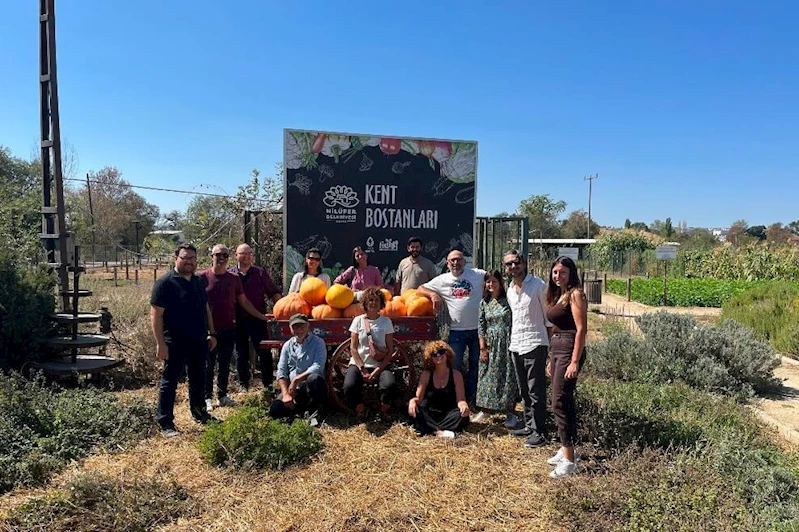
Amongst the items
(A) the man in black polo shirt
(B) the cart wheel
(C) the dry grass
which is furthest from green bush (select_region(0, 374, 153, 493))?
(B) the cart wheel

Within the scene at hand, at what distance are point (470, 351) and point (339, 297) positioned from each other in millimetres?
1337

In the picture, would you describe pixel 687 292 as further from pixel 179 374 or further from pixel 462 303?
pixel 179 374

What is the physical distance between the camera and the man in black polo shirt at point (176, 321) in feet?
15.3

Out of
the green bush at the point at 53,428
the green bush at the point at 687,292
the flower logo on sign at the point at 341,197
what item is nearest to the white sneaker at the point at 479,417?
the green bush at the point at 53,428

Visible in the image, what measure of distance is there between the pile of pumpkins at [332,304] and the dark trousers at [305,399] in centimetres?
63

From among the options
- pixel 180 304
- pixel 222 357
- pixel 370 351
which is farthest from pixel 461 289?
pixel 222 357

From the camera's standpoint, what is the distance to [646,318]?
25.5 feet

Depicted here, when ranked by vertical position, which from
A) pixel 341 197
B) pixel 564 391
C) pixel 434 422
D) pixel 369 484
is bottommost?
pixel 369 484

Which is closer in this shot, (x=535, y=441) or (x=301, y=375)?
(x=535, y=441)

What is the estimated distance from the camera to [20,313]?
21.5 feet

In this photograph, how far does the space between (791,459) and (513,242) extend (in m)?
5.38

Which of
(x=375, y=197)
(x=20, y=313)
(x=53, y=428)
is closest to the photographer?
(x=53, y=428)

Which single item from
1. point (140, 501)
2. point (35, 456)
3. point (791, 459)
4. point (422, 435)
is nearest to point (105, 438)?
point (35, 456)

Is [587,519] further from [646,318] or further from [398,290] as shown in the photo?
[646,318]
